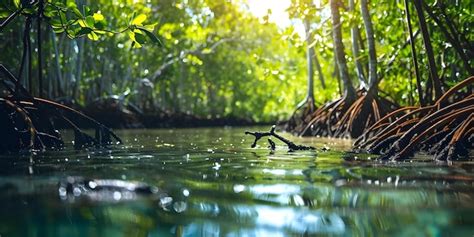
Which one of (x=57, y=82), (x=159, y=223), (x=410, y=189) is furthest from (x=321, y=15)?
(x=159, y=223)

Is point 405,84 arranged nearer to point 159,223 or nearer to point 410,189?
point 410,189

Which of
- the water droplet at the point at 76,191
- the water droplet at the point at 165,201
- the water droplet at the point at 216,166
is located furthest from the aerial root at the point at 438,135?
the water droplet at the point at 76,191

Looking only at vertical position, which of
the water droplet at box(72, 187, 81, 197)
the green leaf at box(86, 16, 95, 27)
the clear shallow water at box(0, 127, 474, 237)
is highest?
the green leaf at box(86, 16, 95, 27)

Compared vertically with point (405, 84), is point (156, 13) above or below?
above

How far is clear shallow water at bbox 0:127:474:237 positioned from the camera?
165 cm

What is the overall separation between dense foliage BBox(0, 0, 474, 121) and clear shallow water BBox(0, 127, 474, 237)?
5.77 ft

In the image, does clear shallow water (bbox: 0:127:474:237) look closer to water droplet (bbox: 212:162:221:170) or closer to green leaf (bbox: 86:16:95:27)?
water droplet (bbox: 212:162:221:170)

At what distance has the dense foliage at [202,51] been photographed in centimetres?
580

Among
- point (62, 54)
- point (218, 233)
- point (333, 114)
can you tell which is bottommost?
point (218, 233)

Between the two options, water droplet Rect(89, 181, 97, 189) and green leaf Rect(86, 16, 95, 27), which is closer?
water droplet Rect(89, 181, 97, 189)

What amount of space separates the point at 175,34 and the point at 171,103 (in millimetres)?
4110

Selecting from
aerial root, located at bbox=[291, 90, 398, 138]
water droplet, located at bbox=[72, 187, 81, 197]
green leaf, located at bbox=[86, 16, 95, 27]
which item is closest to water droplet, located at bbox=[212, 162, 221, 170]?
water droplet, located at bbox=[72, 187, 81, 197]

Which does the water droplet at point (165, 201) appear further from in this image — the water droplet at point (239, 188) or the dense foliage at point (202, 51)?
the dense foliage at point (202, 51)

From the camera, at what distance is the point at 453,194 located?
2215mm
